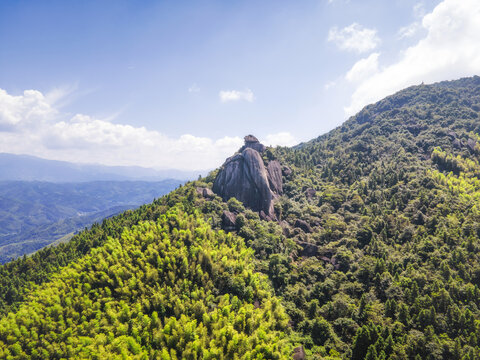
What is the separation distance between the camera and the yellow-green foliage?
119 feet

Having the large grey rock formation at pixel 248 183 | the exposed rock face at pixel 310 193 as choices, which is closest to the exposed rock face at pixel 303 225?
the large grey rock formation at pixel 248 183

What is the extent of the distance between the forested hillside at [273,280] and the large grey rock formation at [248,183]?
236 inches

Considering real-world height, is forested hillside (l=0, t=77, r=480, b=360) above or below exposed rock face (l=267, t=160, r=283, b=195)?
below

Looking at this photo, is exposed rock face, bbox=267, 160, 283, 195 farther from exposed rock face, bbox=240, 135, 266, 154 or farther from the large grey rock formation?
exposed rock face, bbox=240, 135, 266, 154

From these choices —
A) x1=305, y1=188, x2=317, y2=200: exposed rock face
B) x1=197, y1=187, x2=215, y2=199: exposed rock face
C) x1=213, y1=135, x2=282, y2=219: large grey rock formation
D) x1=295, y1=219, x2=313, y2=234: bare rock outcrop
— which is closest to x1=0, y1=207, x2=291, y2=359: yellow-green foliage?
x1=197, y1=187, x2=215, y2=199: exposed rock face

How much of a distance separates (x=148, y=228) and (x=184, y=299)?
88.6 feet

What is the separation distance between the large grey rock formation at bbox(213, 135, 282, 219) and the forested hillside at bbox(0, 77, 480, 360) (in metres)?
5.99

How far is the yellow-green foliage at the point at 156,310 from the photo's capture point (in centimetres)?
3622

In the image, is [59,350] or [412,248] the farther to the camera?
[412,248]

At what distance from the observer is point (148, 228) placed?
6481 centimetres

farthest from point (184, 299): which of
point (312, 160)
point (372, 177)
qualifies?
point (312, 160)

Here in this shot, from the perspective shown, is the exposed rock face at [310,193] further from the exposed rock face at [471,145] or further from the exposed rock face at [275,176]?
the exposed rock face at [471,145]

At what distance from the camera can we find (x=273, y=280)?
2405 inches

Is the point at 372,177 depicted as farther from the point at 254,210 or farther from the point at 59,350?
the point at 59,350
